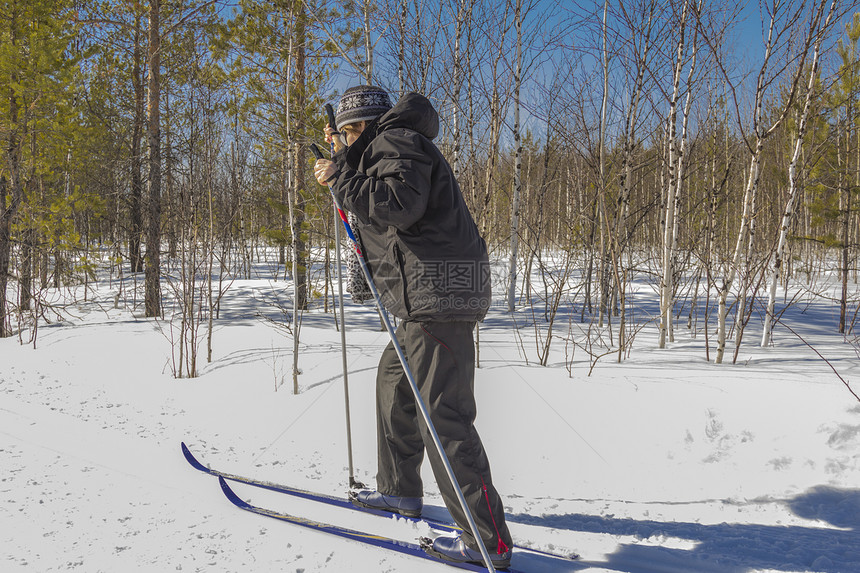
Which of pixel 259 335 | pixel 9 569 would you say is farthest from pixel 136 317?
pixel 9 569

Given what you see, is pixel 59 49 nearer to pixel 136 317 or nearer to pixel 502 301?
pixel 136 317

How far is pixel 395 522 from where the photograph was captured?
7.00 feet

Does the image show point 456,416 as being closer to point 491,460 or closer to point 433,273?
point 433,273

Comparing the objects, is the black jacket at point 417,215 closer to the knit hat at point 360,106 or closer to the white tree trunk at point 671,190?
the knit hat at point 360,106

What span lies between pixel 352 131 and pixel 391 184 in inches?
21.3

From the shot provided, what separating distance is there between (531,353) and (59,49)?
8.47 metres

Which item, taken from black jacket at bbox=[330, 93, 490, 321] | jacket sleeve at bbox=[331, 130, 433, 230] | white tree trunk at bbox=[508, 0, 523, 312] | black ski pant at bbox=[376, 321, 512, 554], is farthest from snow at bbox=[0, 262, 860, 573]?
white tree trunk at bbox=[508, 0, 523, 312]

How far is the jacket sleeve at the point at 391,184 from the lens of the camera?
1.71m

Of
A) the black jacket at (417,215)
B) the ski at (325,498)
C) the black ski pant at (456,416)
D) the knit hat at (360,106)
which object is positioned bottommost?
the ski at (325,498)

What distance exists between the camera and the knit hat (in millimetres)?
2074

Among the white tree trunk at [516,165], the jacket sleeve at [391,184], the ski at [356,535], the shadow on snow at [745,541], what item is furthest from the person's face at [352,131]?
the white tree trunk at [516,165]

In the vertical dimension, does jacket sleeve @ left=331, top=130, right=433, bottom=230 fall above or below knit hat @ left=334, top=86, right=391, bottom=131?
below

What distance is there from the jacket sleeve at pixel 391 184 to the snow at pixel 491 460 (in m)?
1.23

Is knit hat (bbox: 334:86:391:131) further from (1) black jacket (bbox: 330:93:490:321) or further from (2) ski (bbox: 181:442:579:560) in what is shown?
(2) ski (bbox: 181:442:579:560)
